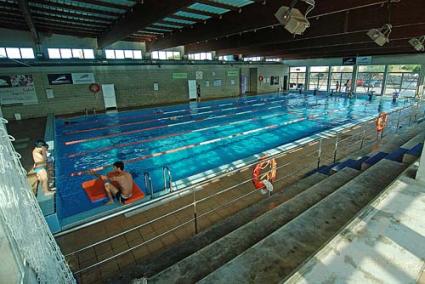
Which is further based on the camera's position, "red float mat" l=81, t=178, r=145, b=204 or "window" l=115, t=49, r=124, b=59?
"window" l=115, t=49, r=124, b=59

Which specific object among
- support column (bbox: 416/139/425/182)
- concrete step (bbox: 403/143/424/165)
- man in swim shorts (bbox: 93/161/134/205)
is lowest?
man in swim shorts (bbox: 93/161/134/205)

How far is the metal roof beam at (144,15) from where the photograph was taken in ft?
16.8

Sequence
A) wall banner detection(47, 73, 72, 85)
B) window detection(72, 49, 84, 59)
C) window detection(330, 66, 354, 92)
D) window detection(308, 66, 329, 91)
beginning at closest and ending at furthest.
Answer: wall banner detection(47, 73, 72, 85), window detection(72, 49, 84, 59), window detection(330, 66, 354, 92), window detection(308, 66, 329, 91)

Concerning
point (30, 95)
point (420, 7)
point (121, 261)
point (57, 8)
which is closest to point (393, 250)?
point (121, 261)

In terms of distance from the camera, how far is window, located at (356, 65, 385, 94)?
2089 cm

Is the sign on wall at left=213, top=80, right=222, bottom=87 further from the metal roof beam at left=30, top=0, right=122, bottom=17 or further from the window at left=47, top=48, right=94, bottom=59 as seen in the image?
the metal roof beam at left=30, top=0, right=122, bottom=17

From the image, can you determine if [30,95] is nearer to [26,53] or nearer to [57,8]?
[26,53]

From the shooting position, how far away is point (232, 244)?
2.24 meters

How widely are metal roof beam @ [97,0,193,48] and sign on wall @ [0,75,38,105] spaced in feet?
20.2

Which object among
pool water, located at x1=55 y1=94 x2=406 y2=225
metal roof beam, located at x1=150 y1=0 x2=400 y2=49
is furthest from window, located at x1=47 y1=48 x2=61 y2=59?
metal roof beam, located at x1=150 y1=0 x2=400 y2=49

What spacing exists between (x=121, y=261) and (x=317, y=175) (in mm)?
3553

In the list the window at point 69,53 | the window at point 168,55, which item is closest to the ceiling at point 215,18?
the window at point 69,53

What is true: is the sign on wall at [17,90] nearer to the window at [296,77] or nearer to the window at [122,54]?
the window at [122,54]

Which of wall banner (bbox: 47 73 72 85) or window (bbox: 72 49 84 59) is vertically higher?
window (bbox: 72 49 84 59)
